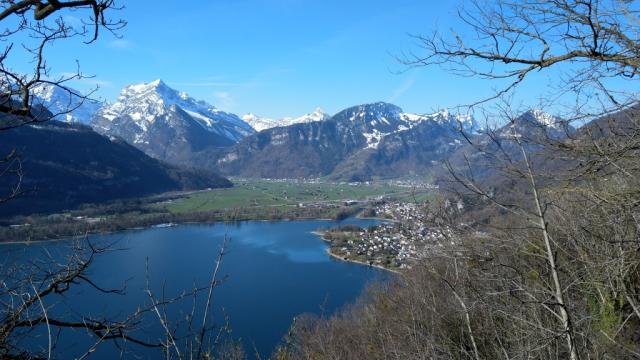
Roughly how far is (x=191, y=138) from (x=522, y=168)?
16091 cm

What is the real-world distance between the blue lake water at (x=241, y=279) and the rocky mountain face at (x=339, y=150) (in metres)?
81.1

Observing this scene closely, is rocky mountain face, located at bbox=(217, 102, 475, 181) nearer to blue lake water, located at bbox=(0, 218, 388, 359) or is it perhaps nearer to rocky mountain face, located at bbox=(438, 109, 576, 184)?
blue lake water, located at bbox=(0, 218, 388, 359)

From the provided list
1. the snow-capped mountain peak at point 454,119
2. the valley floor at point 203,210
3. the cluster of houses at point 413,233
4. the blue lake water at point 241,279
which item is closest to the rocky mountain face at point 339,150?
the valley floor at point 203,210

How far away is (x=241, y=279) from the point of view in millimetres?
25547

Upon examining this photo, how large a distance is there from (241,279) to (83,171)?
50.1m

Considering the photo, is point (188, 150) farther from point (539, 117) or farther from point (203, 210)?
point (539, 117)

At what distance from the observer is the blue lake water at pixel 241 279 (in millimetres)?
17928

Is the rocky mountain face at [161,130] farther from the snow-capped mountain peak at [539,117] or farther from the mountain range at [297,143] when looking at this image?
the snow-capped mountain peak at [539,117]

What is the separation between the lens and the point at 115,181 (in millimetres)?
69688

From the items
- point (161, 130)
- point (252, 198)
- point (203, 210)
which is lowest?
point (203, 210)

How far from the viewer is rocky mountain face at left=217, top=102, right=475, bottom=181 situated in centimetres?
12862

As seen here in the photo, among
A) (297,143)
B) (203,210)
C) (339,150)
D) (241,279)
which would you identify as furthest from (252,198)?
(339,150)

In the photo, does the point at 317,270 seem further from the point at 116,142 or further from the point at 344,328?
the point at 116,142

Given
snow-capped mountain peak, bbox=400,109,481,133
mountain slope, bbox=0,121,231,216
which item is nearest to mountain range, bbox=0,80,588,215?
mountain slope, bbox=0,121,231,216
